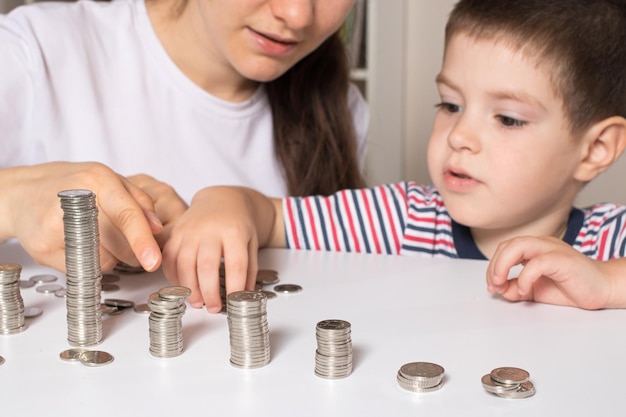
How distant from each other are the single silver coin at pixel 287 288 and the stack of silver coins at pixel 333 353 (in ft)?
0.85

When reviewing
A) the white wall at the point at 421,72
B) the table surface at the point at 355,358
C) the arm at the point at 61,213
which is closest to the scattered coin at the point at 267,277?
the table surface at the point at 355,358

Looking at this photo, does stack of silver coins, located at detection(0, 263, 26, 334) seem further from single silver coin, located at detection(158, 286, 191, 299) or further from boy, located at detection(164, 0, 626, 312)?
boy, located at detection(164, 0, 626, 312)

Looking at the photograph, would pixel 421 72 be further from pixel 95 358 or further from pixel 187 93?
pixel 95 358

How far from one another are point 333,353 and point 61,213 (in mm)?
390

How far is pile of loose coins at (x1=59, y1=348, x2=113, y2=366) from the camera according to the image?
718 mm

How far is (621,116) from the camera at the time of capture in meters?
1.45

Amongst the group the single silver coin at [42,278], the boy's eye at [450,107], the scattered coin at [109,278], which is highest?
the boy's eye at [450,107]

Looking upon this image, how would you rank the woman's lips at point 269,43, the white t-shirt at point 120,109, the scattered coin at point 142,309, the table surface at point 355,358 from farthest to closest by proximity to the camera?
1. the white t-shirt at point 120,109
2. the woman's lips at point 269,43
3. the scattered coin at point 142,309
4. the table surface at point 355,358

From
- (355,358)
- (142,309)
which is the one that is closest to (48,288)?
(142,309)

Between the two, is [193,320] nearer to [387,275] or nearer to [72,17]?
[387,275]

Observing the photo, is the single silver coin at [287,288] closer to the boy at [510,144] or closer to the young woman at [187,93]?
the boy at [510,144]

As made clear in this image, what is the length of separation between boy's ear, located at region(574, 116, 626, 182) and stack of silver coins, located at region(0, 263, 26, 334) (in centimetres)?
99

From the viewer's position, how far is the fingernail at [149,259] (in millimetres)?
829

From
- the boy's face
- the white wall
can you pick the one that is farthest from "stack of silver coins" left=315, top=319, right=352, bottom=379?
the white wall
